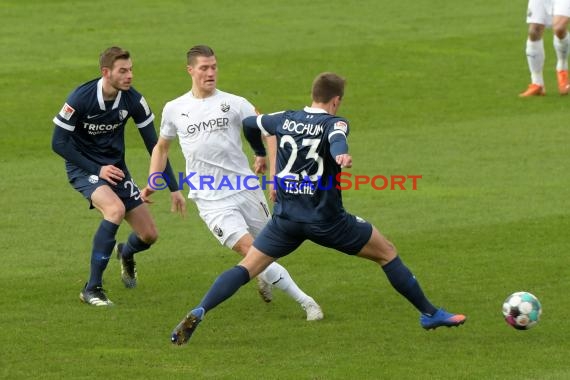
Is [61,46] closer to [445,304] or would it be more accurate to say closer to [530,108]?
[530,108]

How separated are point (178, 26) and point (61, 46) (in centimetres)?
277

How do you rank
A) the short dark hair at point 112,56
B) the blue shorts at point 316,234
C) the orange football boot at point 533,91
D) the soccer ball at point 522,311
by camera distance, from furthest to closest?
the orange football boot at point 533,91
the short dark hair at point 112,56
the soccer ball at point 522,311
the blue shorts at point 316,234

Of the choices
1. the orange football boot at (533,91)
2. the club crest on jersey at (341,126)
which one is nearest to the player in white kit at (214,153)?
the club crest on jersey at (341,126)

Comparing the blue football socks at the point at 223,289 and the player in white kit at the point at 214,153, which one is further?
the player in white kit at the point at 214,153

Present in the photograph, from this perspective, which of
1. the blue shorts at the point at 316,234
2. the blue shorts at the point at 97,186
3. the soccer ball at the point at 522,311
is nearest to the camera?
the blue shorts at the point at 316,234

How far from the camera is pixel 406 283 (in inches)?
403

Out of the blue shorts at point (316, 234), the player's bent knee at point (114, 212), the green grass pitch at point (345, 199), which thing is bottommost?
the green grass pitch at point (345, 199)

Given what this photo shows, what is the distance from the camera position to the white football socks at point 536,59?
832 inches

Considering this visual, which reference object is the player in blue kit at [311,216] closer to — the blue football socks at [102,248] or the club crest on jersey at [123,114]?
the blue football socks at [102,248]

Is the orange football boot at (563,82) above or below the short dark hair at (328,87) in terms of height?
below

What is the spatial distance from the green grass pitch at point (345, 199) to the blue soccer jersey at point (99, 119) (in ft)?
4.14

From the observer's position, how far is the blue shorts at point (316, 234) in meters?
10.1

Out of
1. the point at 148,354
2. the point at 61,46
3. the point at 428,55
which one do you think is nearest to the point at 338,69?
the point at 428,55

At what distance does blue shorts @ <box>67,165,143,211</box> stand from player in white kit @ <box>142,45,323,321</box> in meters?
0.62
